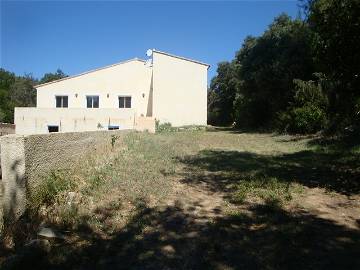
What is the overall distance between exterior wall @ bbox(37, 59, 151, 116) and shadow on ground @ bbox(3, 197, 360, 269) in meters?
28.6

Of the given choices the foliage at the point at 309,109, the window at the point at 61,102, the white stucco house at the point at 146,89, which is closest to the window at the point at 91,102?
the white stucco house at the point at 146,89

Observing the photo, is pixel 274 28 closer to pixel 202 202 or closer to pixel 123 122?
pixel 123 122

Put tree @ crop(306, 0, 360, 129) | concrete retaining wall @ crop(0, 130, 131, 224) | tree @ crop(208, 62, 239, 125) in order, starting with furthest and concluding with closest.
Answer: tree @ crop(208, 62, 239, 125)
tree @ crop(306, 0, 360, 129)
concrete retaining wall @ crop(0, 130, 131, 224)

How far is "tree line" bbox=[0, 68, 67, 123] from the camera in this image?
59.5 meters

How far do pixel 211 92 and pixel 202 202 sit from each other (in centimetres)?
5368

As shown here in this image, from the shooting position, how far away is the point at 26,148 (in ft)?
20.8

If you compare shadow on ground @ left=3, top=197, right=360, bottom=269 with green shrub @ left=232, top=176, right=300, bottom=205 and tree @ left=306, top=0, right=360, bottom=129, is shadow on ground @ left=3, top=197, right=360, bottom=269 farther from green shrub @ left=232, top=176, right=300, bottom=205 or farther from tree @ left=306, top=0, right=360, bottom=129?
tree @ left=306, top=0, right=360, bottom=129

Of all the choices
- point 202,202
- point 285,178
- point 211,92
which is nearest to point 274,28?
point 285,178

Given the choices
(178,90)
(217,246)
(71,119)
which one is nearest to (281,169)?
(217,246)

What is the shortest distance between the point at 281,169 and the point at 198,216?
4657mm

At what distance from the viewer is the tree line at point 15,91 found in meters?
59.5

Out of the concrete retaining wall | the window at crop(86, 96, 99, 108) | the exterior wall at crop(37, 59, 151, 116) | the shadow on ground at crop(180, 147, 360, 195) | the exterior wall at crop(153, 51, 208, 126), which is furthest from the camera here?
the window at crop(86, 96, 99, 108)

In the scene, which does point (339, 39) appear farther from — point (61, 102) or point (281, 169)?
point (61, 102)

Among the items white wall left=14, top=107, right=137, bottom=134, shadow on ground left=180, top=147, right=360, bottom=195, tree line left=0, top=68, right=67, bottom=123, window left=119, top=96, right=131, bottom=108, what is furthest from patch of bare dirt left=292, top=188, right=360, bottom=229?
tree line left=0, top=68, right=67, bottom=123
